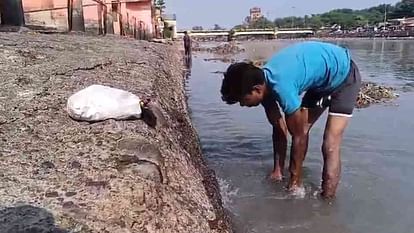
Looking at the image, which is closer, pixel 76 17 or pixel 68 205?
pixel 68 205

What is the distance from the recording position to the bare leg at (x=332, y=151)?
15.0 ft

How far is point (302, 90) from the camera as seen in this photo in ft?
14.1

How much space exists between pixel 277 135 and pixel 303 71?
4.26 feet

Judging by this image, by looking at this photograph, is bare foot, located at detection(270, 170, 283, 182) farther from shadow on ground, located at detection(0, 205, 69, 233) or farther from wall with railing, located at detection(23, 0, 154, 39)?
wall with railing, located at detection(23, 0, 154, 39)

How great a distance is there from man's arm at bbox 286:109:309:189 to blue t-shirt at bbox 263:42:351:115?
15 centimetres

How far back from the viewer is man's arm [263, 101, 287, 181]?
499 cm

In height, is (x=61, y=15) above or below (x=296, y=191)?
above

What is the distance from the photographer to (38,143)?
3051mm

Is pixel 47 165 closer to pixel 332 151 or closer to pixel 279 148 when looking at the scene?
pixel 332 151

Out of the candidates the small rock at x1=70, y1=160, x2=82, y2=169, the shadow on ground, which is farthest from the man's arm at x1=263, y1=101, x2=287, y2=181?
the shadow on ground

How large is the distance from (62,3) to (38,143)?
13359 millimetres

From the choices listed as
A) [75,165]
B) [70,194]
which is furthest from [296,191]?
[70,194]

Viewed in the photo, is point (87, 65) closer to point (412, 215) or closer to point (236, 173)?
point (236, 173)

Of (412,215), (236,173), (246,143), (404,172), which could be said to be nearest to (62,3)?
(246,143)
